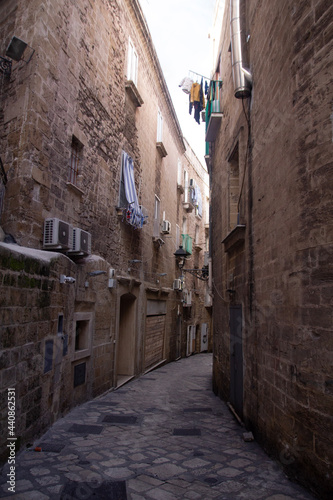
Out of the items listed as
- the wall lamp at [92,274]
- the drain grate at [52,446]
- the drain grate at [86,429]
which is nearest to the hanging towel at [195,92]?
the wall lamp at [92,274]

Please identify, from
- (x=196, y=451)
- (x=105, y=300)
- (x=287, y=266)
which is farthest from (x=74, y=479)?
(x=105, y=300)

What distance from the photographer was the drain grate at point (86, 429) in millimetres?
5188

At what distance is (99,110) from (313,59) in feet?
18.0

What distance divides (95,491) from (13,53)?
19.6 ft

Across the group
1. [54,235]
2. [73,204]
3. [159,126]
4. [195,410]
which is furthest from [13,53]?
[159,126]

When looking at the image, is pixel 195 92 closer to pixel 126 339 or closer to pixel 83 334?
pixel 126 339

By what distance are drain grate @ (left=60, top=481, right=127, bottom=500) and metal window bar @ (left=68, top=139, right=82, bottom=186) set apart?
5040mm

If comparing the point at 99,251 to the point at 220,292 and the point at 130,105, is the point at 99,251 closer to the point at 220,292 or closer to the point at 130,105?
the point at 220,292

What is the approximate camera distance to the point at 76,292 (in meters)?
6.47

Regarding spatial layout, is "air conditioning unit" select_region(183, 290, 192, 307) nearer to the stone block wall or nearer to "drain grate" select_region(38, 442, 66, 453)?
the stone block wall

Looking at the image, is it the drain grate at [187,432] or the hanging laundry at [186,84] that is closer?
the drain grate at [187,432]

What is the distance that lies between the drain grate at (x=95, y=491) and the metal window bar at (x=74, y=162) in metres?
5.04

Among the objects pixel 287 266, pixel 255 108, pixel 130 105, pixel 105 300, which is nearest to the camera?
pixel 287 266

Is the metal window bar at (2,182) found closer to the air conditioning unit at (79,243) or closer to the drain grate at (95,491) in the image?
the air conditioning unit at (79,243)
